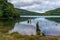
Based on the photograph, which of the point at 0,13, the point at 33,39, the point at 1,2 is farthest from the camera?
the point at 1,2

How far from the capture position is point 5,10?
132 meters

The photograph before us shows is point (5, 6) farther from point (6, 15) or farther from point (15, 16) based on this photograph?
point (15, 16)

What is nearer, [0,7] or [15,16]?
[0,7]

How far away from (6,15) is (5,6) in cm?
692

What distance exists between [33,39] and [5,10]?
105052mm

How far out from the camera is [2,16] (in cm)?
13225

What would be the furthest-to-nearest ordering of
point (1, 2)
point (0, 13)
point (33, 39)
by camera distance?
point (1, 2)
point (0, 13)
point (33, 39)

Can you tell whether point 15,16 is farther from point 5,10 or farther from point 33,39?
point 33,39

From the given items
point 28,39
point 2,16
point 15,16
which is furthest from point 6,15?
point 28,39

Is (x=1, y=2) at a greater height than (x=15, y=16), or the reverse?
(x=1, y=2)

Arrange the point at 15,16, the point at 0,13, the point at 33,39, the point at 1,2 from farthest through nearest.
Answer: the point at 15,16
the point at 1,2
the point at 0,13
the point at 33,39

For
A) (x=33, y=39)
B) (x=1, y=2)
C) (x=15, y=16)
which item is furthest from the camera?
(x=15, y=16)

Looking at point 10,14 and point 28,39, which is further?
point 10,14

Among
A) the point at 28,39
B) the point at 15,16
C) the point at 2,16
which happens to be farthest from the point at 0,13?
the point at 28,39
